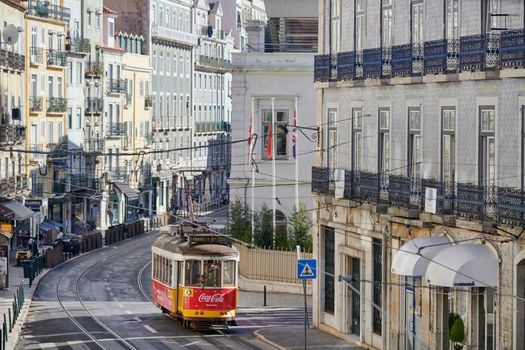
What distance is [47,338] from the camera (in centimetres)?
4869

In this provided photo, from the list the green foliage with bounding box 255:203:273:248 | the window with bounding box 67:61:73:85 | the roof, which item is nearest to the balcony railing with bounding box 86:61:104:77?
the window with bounding box 67:61:73:85

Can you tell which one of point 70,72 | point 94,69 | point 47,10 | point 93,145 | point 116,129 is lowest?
point 93,145

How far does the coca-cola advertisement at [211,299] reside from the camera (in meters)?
50.0

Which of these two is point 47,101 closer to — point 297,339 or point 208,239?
point 208,239

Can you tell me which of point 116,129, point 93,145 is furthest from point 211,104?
point 93,145

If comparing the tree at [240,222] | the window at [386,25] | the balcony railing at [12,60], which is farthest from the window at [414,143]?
the balcony railing at [12,60]

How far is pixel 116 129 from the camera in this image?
113688 mm

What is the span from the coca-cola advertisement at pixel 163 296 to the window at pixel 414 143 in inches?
523

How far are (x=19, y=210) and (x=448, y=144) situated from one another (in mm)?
48632

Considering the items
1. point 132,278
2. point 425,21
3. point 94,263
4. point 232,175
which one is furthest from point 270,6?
point 425,21

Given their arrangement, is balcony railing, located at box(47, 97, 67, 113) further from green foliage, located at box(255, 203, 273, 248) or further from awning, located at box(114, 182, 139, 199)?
green foliage, located at box(255, 203, 273, 248)

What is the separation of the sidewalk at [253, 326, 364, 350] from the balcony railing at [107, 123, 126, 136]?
64.1 metres

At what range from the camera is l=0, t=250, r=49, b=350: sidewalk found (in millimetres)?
47781

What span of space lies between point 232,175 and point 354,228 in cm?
2751
